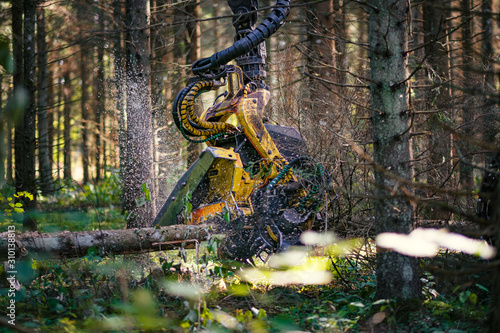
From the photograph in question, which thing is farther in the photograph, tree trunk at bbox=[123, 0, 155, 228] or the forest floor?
tree trunk at bbox=[123, 0, 155, 228]

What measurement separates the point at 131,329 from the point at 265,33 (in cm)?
396

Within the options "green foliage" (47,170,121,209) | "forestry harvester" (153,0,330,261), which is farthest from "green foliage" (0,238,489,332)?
"green foliage" (47,170,121,209)

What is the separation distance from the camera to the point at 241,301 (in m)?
4.04

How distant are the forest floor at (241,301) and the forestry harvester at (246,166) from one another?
2.72ft

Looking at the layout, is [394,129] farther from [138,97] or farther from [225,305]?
[138,97]

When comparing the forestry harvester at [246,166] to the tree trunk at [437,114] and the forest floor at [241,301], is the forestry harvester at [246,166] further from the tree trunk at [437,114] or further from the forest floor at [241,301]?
the tree trunk at [437,114]

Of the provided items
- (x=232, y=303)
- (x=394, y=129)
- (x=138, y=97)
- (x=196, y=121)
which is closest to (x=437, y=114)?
(x=394, y=129)

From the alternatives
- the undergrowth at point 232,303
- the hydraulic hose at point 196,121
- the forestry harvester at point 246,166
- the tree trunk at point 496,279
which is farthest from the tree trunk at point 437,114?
the hydraulic hose at point 196,121

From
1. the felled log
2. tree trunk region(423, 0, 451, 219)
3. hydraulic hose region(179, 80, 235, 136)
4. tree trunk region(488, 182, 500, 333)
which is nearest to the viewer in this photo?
tree trunk region(488, 182, 500, 333)

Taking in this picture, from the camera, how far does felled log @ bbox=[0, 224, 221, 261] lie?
3934mm

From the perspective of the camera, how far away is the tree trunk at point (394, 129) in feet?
11.4

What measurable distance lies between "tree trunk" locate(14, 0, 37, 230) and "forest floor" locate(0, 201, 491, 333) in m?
2.39

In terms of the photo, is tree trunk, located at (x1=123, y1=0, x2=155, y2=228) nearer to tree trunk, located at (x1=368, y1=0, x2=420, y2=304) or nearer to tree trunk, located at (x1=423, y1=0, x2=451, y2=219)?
tree trunk, located at (x1=423, y1=0, x2=451, y2=219)

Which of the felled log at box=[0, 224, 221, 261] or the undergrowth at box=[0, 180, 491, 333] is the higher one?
the felled log at box=[0, 224, 221, 261]
